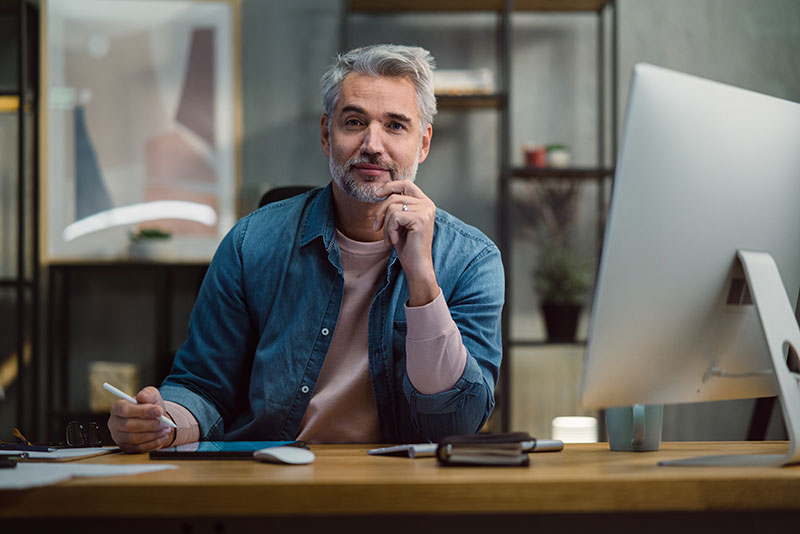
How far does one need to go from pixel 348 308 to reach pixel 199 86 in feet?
7.17

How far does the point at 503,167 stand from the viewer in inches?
125

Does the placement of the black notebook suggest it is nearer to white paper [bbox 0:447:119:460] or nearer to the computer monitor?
the computer monitor

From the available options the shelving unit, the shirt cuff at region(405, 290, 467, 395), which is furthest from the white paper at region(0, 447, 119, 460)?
the shelving unit

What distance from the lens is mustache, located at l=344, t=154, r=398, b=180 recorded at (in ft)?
5.15

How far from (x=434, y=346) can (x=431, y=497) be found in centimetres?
46

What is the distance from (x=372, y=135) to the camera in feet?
5.15

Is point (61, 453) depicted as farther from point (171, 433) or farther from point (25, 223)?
point (25, 223)

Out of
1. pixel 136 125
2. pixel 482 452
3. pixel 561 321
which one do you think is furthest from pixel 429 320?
pixel 136 125

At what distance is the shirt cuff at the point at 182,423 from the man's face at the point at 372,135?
53cm

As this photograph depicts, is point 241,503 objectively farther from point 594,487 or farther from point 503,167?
point 503,167

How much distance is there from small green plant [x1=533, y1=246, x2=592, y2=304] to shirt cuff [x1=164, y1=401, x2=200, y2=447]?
2122 mm

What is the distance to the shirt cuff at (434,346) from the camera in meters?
1.23

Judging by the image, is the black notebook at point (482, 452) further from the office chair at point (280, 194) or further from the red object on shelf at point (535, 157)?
the red object on shelf at point (535, 157)

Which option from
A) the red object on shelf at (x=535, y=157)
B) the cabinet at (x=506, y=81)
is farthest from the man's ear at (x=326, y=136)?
the red object on shelf at (x=535, y=157)
